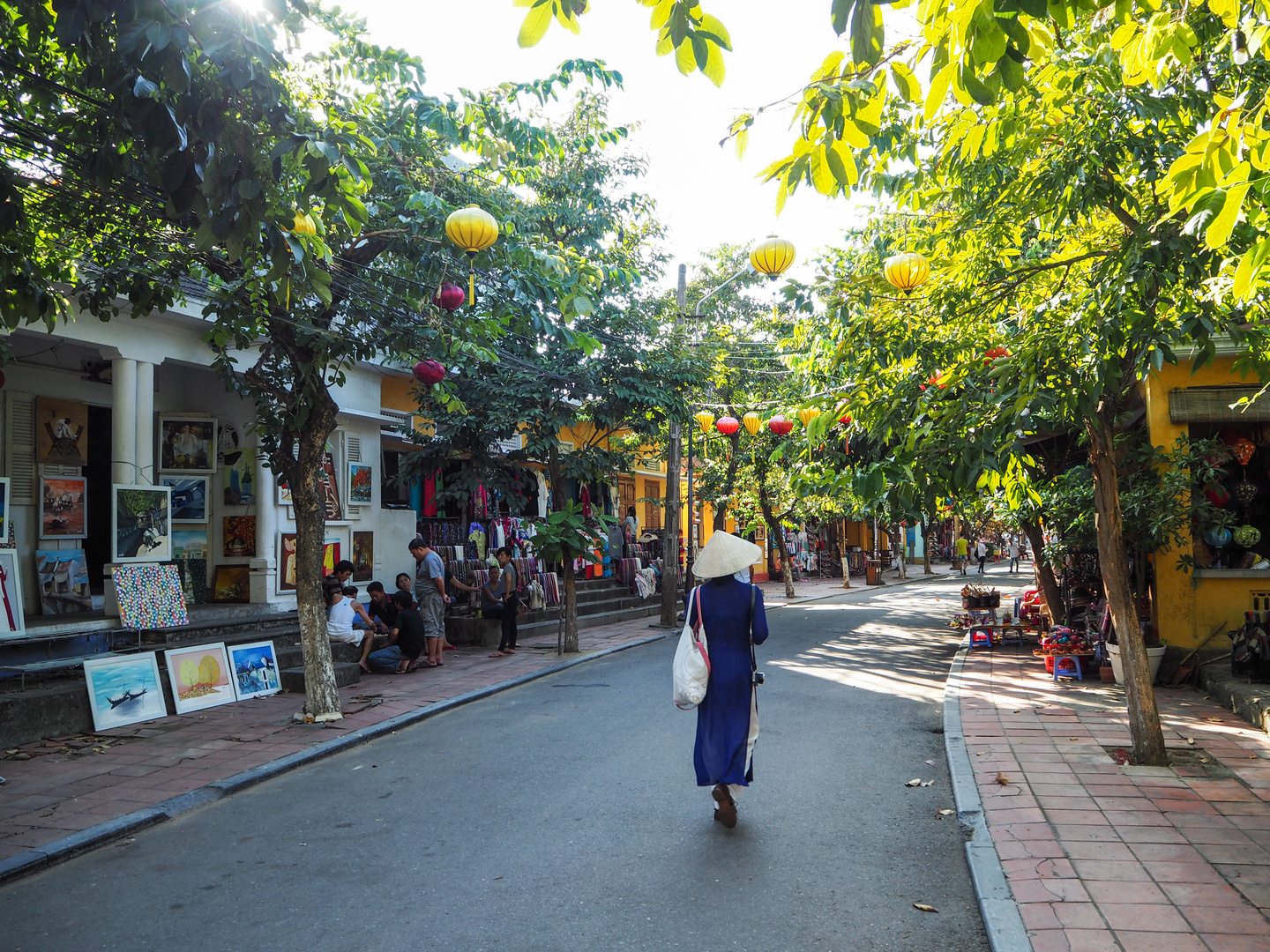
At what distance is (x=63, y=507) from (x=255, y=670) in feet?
12.7

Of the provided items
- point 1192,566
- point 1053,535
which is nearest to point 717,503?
point 1053,535

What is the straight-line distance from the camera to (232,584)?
13898 millimetres

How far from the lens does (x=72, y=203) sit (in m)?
6.82

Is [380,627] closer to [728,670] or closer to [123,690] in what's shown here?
[123,690]

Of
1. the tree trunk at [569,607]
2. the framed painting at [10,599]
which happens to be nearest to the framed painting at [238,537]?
the framed painting at [10,599]

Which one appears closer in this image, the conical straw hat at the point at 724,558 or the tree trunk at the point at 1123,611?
the conical straw hat at the point at 724,558

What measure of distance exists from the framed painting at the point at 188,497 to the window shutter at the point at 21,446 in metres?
1.98

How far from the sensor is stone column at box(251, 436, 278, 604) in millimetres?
13586

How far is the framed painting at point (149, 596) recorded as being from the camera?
1020 centimetres

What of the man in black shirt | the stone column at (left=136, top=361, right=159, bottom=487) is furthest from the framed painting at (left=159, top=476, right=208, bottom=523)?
the man in black shirt

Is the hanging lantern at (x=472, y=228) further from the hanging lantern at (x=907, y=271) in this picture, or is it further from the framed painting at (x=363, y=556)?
the framed painting at (x=363, y=556)

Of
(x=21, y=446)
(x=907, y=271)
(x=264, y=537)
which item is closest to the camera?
(x=907, y=271)

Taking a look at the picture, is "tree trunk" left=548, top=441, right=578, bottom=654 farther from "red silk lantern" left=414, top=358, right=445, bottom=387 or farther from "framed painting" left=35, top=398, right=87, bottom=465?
"framed painting" left=35, top=398, right=87, bottom=465

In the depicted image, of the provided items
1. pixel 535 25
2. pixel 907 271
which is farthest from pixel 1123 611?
pixel 535 25
